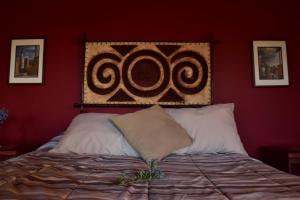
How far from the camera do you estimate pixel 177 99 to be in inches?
109

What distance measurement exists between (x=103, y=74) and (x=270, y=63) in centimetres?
163

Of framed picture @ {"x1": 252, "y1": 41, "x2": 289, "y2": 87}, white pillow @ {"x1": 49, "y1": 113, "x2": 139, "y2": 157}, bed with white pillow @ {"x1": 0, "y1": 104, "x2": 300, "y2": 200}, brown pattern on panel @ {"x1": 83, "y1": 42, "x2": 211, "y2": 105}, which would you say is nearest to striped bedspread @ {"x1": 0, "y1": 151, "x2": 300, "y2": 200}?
bed with white pillow @ {"x1": 0, "y1": 104, "x2": 300, "y2": 200}

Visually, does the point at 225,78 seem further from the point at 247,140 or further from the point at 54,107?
the point at 54,107

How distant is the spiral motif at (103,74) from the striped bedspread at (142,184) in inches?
43.7

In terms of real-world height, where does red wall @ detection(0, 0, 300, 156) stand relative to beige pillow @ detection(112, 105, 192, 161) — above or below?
above

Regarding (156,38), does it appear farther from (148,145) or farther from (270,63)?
(148,145)

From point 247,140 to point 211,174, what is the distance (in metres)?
1.54

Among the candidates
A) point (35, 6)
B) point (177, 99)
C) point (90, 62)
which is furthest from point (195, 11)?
point (35, 6)

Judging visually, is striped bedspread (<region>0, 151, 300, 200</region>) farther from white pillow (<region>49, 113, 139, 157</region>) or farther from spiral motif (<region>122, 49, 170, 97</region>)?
spiral motif (<region>122, 49, 170, 97</region>)

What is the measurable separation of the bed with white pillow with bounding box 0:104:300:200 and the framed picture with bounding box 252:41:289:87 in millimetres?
632

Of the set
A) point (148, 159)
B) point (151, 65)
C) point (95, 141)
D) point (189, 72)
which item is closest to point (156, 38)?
point (151, 65)

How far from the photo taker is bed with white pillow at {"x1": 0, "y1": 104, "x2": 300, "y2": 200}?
1.03m

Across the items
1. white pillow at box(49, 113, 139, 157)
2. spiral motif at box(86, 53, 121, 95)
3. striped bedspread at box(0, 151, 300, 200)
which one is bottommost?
striped bedspread at box(0, 151, 300, 200)

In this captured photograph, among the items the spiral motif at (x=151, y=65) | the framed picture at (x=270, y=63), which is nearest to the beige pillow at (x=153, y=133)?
the spiral motif at (x=151, y=65)
